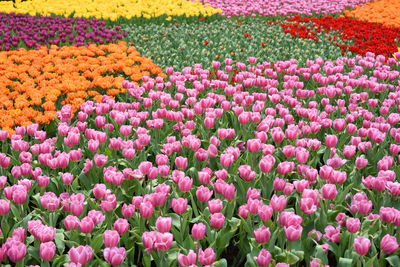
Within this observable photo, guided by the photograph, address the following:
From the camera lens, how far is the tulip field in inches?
95.3

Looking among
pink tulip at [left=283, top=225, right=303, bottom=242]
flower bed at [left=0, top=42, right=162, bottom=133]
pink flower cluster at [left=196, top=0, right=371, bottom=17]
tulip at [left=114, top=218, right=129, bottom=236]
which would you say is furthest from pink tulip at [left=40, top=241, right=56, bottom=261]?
pink flower cluster at [left=196, top=0, right=371, bottom=17]

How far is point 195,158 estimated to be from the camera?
3.54 metres

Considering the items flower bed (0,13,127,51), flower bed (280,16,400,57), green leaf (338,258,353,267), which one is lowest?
green leaf (338,258,353,267)

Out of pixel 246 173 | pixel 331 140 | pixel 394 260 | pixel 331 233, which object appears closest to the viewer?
pixel 394 260

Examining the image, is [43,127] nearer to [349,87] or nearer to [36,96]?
[36,96]

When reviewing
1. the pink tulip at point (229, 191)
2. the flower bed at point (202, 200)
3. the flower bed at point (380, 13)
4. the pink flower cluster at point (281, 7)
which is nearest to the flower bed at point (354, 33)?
the flower bed at point (380, 13)

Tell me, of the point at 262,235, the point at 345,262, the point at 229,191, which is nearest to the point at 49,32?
the point at 229,191

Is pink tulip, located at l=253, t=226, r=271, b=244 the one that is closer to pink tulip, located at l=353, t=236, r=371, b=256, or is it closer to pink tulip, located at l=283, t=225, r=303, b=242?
pink tulip, located at l=283, t=225, r=303, b=242

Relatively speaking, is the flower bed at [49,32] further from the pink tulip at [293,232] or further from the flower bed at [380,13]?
the flower bed at [380,13]

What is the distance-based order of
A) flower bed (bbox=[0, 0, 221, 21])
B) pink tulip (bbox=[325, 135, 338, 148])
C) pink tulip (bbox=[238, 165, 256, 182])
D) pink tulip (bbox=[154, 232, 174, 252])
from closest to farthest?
pink tulip (bbox=[154, 232, 174, 252]), pink tulip (bbox=[238, 165, 256, 182]), pink tulip (bbox=[325, 135, 338, 148]), flower bed (bbox=[0, 0, 221, 21])

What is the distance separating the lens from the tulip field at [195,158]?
2420 millimetres

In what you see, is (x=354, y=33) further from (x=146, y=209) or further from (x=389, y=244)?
(x=146, y=209)

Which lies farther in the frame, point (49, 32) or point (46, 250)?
point (49, 32)

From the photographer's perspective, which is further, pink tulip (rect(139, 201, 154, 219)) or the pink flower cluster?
the pink flower cluster
